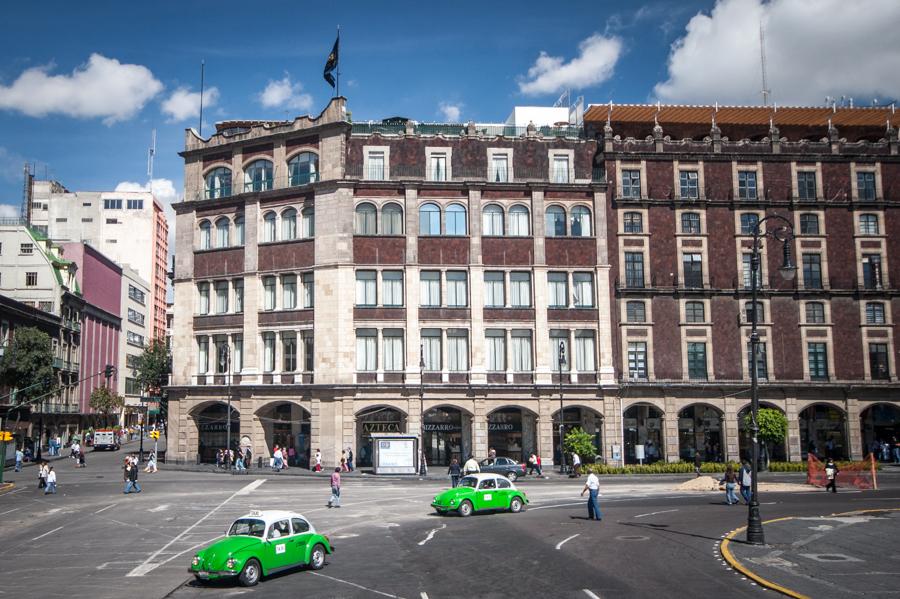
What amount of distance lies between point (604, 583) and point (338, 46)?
53.8 metres

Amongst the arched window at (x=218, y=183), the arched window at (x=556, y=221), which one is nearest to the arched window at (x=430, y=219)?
the arched window at (x=556, y=221)

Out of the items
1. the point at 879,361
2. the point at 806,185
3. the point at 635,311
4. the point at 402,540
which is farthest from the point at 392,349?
the point at 879,361

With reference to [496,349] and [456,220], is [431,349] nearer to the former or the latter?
[496,349]

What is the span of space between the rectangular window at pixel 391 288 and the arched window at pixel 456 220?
5.42 meters

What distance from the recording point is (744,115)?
2756 inches

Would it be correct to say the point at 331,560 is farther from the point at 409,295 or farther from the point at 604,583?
the point at 409,295

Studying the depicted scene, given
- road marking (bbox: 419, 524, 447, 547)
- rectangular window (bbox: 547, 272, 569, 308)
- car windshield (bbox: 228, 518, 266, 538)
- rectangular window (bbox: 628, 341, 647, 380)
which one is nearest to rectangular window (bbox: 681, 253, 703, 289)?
rectangular window (bbox: 628, 341, 647, 380)

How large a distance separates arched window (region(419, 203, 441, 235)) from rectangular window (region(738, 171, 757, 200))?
24.0 m

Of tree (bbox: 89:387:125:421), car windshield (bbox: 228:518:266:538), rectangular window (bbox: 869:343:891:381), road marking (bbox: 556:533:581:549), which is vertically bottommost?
road marking (bbox: 556:533:581:549)

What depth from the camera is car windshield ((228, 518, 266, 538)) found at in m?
21.5

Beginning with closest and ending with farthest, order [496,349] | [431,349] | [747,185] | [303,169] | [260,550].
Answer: [260,550]
[431,349]
[496,349]
[303,169]
[747,185]

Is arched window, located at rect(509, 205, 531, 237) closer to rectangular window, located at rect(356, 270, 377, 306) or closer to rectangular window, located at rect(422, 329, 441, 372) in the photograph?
rectangular window, located at rect(422, 329, 441, 372)

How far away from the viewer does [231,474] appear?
55.4 m

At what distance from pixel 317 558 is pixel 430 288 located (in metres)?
39.5
